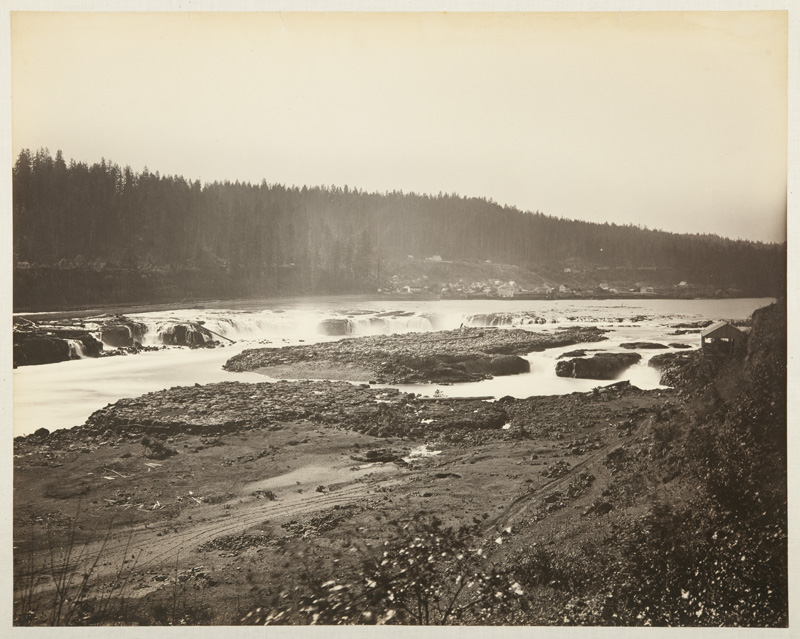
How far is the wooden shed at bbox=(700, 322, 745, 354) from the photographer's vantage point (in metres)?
3.03

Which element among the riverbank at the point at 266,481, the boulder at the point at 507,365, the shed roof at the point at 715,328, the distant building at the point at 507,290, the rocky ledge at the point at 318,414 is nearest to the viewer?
the riverbank at the point at 266,481

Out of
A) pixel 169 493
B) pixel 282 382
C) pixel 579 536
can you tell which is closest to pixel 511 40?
pixel 282 382

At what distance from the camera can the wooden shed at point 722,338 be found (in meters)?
3.03

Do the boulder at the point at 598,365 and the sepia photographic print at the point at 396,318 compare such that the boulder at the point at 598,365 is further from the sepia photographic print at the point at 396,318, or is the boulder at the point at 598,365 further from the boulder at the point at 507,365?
the boulder at the point at 507,365

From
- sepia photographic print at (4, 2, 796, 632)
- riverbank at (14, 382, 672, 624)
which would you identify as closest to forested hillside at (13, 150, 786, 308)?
sepia photographic print at (4, 2, 796, 632)

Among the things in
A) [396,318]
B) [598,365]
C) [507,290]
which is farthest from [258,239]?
[598,365]

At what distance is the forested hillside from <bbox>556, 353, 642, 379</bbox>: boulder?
52 cm

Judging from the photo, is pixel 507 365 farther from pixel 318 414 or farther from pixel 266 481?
pixel 266 481

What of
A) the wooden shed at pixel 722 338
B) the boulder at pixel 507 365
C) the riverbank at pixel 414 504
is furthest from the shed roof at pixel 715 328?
the boulder at pixel 507 365

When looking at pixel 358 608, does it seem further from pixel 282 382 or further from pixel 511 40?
pixel 511 40

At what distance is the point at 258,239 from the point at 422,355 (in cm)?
110

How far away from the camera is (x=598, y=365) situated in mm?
3170

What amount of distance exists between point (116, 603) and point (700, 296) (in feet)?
11.0

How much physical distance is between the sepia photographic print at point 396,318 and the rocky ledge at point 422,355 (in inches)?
0.7
